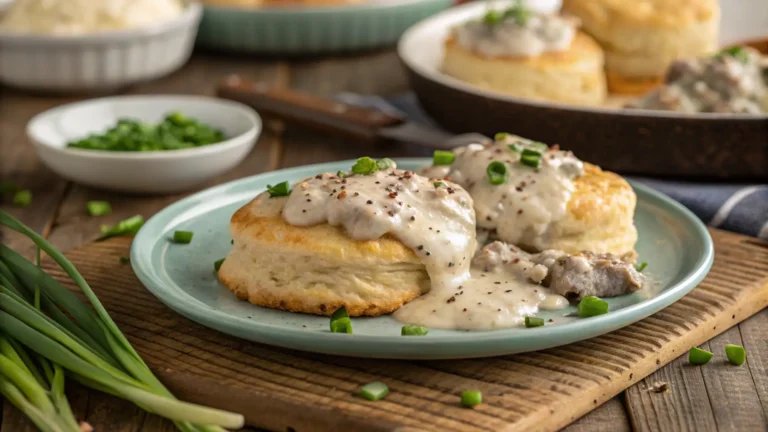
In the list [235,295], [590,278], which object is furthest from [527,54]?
[235,295]

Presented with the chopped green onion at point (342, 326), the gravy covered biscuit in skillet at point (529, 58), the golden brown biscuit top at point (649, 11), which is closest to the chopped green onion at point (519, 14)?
the gravy covered biscuit in skillet at point (529, 58)

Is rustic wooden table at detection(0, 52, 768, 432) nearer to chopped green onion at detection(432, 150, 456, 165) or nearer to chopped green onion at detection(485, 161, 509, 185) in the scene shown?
chopped green onion at detection(485, 161, 509, 185)

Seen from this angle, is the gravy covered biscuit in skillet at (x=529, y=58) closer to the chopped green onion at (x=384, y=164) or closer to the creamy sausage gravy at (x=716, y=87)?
the creamy sausage gravy at (x=716, y=87)

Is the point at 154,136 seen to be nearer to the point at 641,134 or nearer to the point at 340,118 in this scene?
the point at 340,118

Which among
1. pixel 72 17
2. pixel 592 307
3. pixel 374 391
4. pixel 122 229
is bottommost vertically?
pixel 122 229

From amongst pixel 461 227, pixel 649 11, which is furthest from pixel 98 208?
pixel 649 11

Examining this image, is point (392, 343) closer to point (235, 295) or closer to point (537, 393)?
point (537, 393)
